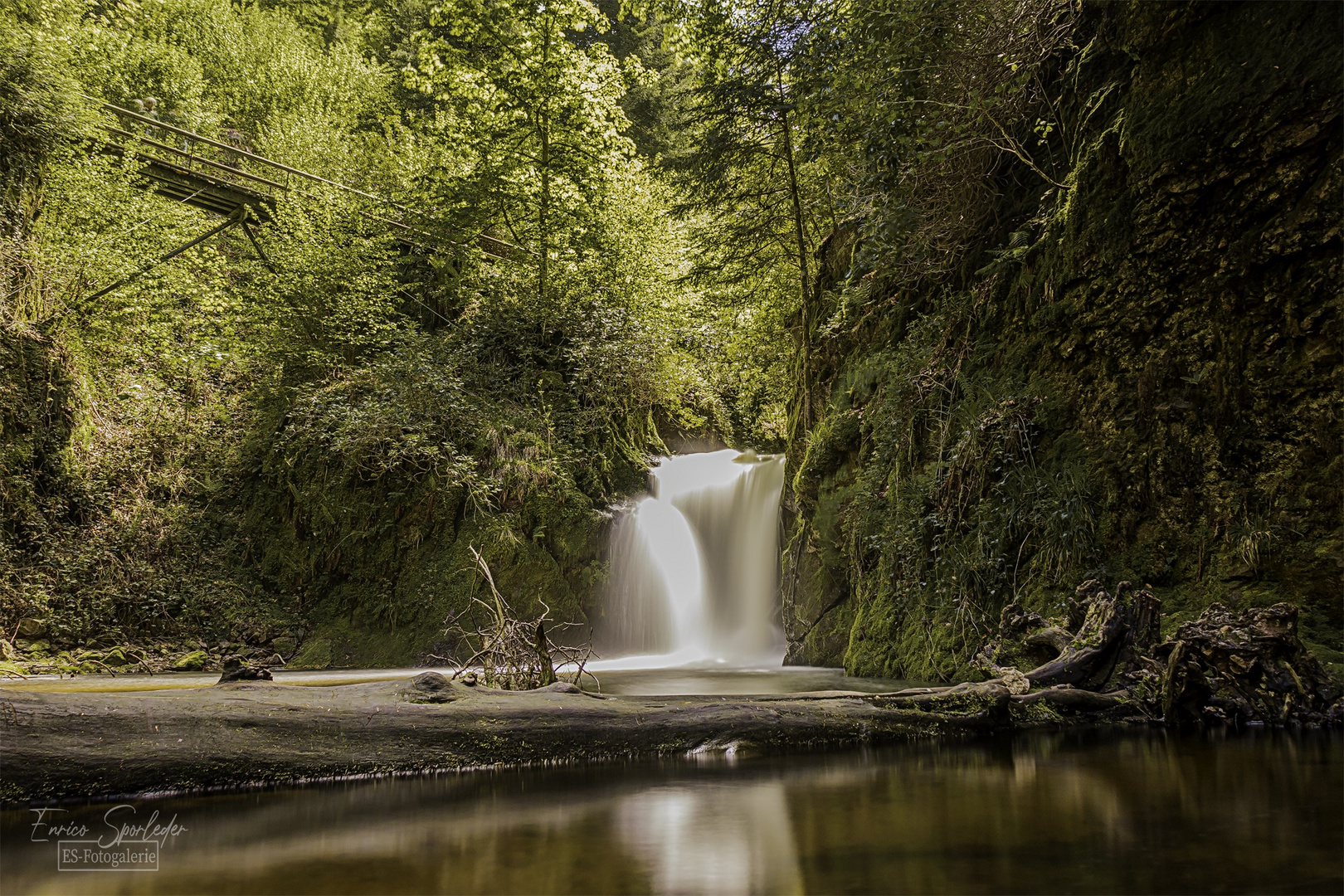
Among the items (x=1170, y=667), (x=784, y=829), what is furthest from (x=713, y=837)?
(x=1170, y=667)

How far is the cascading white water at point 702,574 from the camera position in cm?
1212

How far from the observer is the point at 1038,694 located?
196 inches

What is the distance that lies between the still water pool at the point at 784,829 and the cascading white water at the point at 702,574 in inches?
311

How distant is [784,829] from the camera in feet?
10.3

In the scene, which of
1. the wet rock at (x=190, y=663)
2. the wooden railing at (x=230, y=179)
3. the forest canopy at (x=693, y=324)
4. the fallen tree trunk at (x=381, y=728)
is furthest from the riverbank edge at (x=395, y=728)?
the wooden railing at (x=230, y=179)

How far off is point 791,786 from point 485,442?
32.7ft

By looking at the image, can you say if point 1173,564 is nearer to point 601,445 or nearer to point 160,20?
point 601,445

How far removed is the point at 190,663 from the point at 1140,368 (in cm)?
1180

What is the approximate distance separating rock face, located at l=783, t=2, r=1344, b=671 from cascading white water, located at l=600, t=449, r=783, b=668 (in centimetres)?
349

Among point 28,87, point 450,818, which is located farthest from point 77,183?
point 450,818

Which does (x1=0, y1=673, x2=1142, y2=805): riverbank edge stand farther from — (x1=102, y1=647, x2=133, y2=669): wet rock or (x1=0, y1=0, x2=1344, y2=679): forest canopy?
(x1=102, y1=647, x2=133, y2=669): wet rock

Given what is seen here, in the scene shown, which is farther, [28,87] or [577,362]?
[577,362]

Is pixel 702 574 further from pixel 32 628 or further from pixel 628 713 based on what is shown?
pixel 32 628

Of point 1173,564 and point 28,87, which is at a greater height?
point 28,87
